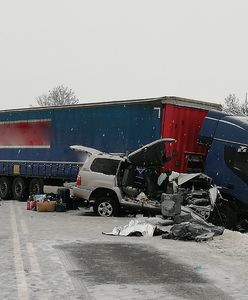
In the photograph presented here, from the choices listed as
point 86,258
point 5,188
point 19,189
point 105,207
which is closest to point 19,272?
point 86,258

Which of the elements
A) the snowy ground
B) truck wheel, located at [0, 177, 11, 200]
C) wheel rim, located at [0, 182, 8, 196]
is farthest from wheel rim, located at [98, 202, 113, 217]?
wheel rim, located at [0, 182, 8, 196]

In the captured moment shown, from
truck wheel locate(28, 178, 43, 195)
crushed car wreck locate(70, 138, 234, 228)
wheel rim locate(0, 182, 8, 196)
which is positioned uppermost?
crushed car wreck locate(70, 138, 234, 228)

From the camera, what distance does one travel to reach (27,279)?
6828 millimetres

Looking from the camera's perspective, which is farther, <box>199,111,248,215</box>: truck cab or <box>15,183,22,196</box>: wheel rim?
<box>15,183,22,196</box>: wheel rim

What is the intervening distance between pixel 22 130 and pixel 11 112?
4.31 ft

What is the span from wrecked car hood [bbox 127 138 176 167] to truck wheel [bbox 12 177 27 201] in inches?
351

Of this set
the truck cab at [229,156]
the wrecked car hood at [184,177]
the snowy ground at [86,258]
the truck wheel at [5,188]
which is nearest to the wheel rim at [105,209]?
the snowy ground at [86,258]

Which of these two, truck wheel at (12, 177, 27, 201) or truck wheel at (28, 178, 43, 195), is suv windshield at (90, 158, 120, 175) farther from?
truck wheel at (12, 177, 27, 201)

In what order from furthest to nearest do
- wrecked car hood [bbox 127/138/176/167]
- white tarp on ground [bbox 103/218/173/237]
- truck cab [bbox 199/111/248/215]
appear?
wrecked car hood [bbox 127/138/176/167] → truck cab [bbox 199/111/248/215] → white tarp on ground [bbox 103/218/173/237]

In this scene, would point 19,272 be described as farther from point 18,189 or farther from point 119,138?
point 18,189

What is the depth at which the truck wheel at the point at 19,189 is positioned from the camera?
2289 centimetres

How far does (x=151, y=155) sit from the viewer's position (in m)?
14.8

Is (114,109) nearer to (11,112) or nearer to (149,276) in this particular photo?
(11,112)

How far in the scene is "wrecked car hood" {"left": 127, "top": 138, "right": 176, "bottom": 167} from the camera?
14659 millimetres
